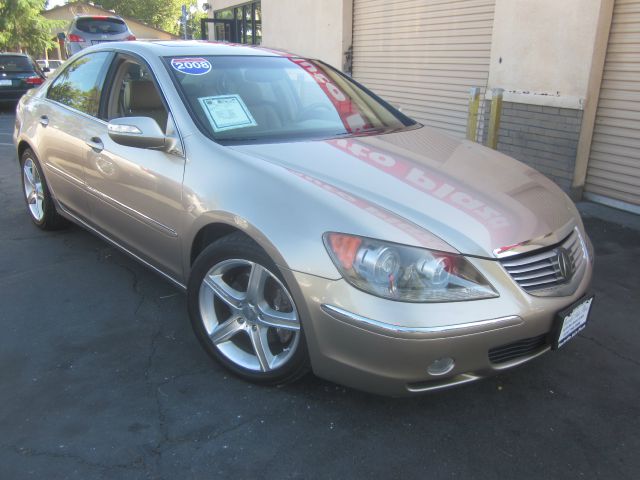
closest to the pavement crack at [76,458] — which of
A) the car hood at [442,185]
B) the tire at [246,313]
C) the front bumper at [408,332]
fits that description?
the tire at [246,313]

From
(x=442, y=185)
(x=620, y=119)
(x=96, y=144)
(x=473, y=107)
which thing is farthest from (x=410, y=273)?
(x=620, y=119)

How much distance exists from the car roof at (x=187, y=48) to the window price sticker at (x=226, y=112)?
49 cm

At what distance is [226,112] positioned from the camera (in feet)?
9.86

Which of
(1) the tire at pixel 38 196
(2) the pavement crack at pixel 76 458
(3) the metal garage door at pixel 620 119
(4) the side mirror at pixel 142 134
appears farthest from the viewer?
(3) the metal garage door at pixel 620 119

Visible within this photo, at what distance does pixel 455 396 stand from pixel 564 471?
1.88ft

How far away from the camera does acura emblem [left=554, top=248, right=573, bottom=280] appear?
7.79 ft

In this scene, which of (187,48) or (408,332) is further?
(187,48)

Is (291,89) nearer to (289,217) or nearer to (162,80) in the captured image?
(162,80)

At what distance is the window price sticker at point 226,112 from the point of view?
2.93 meters

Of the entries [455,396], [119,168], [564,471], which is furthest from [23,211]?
[564,471]

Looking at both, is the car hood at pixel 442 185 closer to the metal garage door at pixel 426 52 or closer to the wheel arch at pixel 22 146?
the wheel arch at pixel 22 146

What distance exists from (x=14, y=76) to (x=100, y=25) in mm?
3687

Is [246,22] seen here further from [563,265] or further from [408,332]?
[408,332]

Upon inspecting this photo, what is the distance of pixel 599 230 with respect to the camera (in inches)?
201
